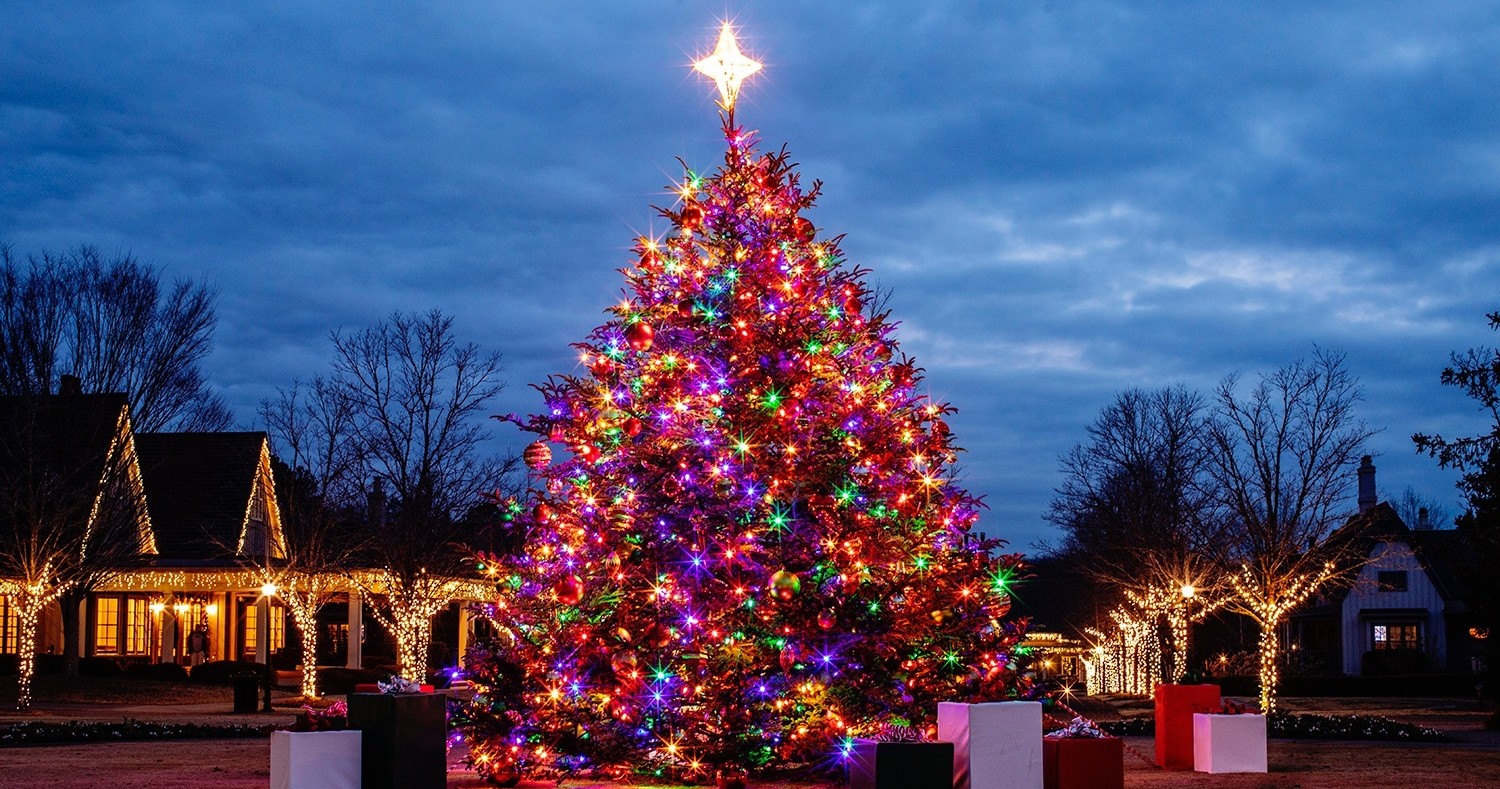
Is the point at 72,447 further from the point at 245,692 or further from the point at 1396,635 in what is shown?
the point at 1396,635

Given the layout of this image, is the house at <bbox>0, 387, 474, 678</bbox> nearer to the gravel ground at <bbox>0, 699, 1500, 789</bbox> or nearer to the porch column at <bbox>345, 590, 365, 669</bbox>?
the porch column at <bbox>345, 590, 365, 669</bbox>

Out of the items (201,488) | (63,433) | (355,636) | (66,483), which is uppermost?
(63,433)

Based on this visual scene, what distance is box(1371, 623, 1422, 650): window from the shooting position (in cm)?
5456

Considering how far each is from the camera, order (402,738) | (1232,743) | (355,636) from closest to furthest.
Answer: (402,738) < (1232,743) < (355,636)

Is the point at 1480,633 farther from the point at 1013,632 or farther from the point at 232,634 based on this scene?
the point at 232,634

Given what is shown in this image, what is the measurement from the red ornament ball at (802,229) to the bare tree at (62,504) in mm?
21021

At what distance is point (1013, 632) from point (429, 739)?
541 cm

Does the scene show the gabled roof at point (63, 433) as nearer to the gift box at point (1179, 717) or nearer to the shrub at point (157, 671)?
the shrub at point (157, 671)

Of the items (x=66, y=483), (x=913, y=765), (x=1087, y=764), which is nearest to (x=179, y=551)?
(x=66, y=483)

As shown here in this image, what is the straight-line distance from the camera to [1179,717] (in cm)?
1652

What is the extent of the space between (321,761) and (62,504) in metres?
21.6

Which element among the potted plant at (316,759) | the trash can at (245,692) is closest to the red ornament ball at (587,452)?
the potted plant at (316,759)

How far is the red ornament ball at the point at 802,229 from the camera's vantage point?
14.4 meters

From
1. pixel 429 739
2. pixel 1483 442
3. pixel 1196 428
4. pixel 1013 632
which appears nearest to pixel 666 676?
pixel 429 739
